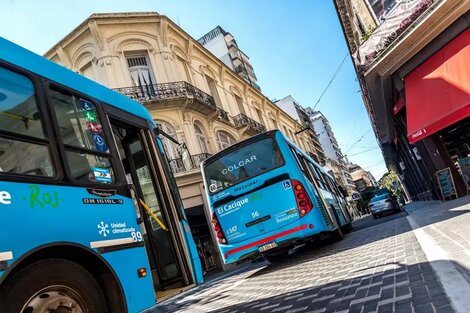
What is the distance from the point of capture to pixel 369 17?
15.7 m

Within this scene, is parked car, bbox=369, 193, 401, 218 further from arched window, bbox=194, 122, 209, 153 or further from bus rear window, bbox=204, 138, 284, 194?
bus rear window, bbox=204, 138, 284, 194

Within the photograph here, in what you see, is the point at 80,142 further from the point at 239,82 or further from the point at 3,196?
the point at 239,82

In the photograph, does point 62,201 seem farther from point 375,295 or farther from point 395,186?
point 395,186

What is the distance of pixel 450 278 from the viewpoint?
356 centimetres

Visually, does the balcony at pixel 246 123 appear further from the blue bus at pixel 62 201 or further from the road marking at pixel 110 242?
the road marking at pixel 110 242

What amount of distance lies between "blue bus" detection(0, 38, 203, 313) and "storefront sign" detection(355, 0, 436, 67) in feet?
32.1

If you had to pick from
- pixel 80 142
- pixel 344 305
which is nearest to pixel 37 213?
pixel 80 142

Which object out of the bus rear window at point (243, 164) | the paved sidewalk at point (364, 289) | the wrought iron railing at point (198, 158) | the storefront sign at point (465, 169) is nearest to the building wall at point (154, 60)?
the wrought iron railing at point (198, 158)

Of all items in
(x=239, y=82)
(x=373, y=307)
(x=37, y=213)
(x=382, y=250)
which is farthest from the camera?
(x=239, y=82)

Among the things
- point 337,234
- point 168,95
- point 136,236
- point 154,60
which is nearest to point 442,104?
point 337,234

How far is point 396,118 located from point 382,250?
46.9 ft

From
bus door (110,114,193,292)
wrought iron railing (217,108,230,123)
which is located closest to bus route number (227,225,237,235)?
bus door (110,114,193,292)

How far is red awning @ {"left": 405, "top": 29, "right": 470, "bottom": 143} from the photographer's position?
9.80m

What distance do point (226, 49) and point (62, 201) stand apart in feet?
134
